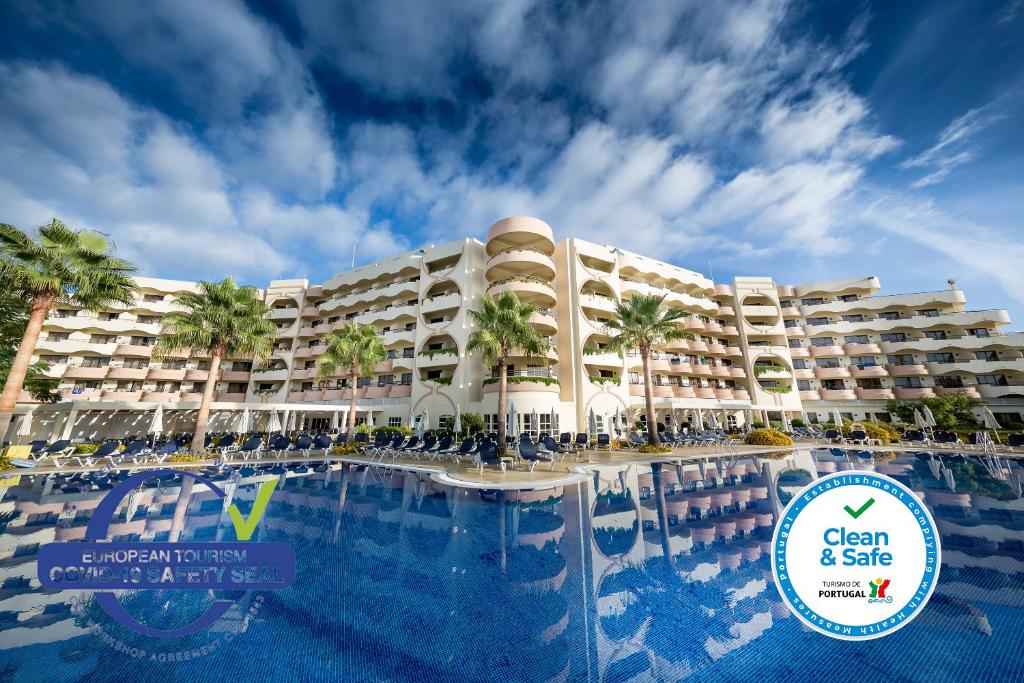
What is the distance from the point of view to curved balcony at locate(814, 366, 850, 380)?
36.7 meters

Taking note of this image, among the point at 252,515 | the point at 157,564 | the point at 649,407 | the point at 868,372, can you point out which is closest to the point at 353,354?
the point at 649,407

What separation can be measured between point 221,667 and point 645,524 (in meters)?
8.08

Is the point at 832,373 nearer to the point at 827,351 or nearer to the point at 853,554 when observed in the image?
the point at 827,351

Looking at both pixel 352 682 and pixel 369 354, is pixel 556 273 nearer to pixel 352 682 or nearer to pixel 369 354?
pixel 369 354

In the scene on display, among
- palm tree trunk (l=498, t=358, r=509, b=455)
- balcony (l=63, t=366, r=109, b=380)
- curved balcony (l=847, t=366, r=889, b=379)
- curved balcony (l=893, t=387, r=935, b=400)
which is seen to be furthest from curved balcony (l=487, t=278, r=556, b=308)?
balcony (l=63, t=366, r=109, b=380)

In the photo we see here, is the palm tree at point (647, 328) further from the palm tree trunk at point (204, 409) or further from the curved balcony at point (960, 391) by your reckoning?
the curved balcony at point (960, 391)

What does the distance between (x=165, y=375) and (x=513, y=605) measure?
43513 mm

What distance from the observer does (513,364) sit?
2830 cm

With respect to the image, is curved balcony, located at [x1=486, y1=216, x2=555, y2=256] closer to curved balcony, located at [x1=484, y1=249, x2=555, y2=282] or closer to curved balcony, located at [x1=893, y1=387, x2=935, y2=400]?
curved balcony, located at [x1=484, y1=249, x2=555, y2=282]

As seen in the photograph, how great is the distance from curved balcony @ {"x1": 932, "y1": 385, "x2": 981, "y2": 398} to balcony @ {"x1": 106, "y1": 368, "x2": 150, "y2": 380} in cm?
7366

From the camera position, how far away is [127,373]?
3350 centimetres

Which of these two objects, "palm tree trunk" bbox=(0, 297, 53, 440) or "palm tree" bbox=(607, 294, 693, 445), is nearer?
"palm tree trunk" bbox=(0, 297, 53, 440)

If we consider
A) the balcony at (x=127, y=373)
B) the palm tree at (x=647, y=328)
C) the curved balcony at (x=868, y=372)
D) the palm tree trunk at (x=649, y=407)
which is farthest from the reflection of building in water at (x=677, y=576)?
the balcony at (x=127, y=373)

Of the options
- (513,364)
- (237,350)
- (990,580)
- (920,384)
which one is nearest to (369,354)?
(237,350)
